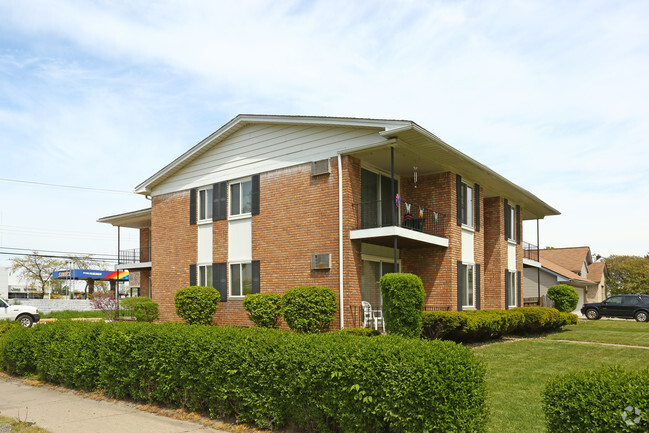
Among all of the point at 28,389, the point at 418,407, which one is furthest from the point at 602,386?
the point at 28,389

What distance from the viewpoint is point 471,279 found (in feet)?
64.7

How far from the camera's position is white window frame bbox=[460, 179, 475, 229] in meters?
19.6

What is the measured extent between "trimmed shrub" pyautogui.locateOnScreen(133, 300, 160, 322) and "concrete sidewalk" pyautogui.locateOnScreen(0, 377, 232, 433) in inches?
417

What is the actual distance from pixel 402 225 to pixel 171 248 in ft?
31.6

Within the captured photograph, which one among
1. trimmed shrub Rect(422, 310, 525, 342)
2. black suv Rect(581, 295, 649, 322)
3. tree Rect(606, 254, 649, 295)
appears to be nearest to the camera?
trimmed shrub Rect(422, 310, 525, 342)

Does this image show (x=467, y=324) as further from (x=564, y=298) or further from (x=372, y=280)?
(x=564, y=298)

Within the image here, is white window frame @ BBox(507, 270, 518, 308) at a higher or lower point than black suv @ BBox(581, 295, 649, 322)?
higher

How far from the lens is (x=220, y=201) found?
1983 cm

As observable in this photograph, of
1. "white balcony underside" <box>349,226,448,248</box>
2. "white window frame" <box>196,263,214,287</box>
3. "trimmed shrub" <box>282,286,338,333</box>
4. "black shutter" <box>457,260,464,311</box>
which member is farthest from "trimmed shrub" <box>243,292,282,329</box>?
"black shutter" <box>457,260,464,311</box>

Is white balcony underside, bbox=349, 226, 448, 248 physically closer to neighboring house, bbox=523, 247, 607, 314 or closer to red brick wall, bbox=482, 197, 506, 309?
red brick wall, bbox=482, 197, 506, 309

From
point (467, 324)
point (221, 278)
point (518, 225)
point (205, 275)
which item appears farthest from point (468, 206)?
point (205, 275)

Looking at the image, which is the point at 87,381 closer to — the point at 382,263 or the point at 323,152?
the point at 323,152

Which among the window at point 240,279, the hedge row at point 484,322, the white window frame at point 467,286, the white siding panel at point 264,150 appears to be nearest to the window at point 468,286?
the white window frame at point 467,286

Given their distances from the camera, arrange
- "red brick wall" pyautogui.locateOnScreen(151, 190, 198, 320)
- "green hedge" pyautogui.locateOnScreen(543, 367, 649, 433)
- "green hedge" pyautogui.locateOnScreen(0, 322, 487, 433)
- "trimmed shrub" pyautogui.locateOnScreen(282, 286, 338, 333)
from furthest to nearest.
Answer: "red brick wall" pyautogui.locateOnScreen(151, 190, 198, 320) → "trimmed shrub" pyautogui.locateOnScreen(282, 286, 338, 333) → "green hedge" pyautogui.locateOnScreen(0, 322, 487, 433) → "green hedge" pyautogui.locateOnScreen(543, 367, 649, 433)
